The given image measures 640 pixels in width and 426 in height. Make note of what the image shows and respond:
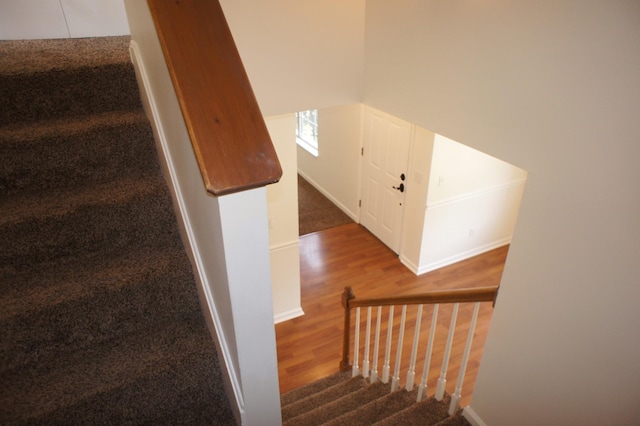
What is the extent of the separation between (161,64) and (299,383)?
3096 mm

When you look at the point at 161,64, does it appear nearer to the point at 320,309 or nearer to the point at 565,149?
the point at 565,149

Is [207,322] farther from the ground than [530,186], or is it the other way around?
[530,186]

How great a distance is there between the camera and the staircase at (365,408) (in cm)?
243

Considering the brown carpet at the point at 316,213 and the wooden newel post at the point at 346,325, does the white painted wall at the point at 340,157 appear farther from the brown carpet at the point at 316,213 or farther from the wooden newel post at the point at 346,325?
the wooden newel post at the point at 346,325

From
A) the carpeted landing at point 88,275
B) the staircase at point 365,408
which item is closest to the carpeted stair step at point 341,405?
the staircase at point 365,408

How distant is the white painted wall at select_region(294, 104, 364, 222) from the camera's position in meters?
5.84

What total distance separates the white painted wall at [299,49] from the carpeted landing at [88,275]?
87 centimetres

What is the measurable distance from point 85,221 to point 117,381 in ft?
1.97

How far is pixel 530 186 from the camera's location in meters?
1.83

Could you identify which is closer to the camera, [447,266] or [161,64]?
[161,64]

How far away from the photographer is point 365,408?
100 inches

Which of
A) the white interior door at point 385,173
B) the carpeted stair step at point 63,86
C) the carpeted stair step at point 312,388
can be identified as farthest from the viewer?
the white interior door at point 385,173

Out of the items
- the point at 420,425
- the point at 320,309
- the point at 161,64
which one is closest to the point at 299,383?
the point at 320,309

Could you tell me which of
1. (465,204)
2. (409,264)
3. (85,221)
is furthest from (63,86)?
(465,204)
